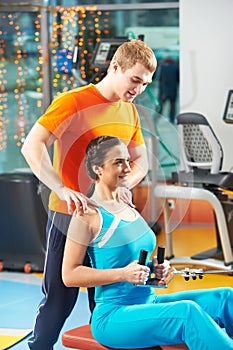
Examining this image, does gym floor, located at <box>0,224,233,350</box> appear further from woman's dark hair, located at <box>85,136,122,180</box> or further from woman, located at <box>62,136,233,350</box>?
woman's dark hair, located at <box>85,136,122,180</box>

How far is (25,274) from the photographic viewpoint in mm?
5434

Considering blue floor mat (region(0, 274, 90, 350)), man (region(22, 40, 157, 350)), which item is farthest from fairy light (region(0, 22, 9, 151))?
man (region(22, 40, 157, 350))

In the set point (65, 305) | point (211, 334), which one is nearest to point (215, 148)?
point (65, 305)

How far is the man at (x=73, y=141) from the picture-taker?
2.74 metres

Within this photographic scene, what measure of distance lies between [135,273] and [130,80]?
24.8 inches

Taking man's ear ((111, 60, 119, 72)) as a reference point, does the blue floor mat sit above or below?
below

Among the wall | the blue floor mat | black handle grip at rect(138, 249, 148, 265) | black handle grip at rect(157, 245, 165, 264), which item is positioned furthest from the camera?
the wall

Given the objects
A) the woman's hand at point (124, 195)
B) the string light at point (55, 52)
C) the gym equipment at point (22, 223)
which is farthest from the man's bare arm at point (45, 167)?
the string light at point (55, 52)

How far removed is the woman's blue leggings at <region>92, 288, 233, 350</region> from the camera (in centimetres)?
258

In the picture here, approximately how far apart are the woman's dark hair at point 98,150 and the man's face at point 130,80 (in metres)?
0.16

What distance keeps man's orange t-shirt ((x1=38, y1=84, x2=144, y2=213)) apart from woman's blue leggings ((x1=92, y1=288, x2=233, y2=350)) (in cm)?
46

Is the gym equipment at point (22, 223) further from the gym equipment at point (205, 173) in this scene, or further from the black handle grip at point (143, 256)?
the black handle grip at point (143, 256)

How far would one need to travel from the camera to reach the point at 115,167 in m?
2.74

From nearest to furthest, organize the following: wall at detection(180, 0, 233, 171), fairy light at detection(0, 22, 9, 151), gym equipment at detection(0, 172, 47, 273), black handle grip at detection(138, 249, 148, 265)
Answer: black handle grip at detection(138, 249, 148, 265) → gym equipment at detection(0, 172, 47, 273) → wall at detection(180, 0, 233, 171) → fairy light at detection(0, 22, 9, 151)
